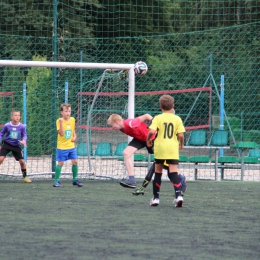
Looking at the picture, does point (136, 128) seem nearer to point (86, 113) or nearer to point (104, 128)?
point (104, 128)

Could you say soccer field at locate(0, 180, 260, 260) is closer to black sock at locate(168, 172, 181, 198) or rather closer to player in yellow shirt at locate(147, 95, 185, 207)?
black sock at locate(168, 172, 181, 198)

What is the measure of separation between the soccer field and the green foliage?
420 centimetres

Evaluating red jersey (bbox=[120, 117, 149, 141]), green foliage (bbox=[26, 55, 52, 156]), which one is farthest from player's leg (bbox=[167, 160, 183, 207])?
green foliage (bbox=[26, 55, 52, 156])

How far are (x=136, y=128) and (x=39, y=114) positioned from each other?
597cm

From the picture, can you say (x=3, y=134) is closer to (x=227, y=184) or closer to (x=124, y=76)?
(x=124, y=76)

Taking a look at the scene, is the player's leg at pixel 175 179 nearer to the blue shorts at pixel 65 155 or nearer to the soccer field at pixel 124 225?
the soccer field at pixel 124 225

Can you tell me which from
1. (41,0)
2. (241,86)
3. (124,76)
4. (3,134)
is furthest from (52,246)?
(41,0)

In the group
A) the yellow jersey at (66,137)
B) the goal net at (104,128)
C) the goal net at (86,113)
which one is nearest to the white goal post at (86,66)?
the goal net at (86,113)

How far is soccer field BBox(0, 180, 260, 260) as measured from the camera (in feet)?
17.7

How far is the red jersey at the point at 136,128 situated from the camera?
1045 centimetres

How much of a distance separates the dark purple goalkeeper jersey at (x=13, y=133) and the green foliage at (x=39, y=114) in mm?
1485

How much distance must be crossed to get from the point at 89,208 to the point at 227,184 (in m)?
4.71

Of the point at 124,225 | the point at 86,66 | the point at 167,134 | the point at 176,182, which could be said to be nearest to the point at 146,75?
the point at 86,66

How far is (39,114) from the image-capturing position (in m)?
16.1
